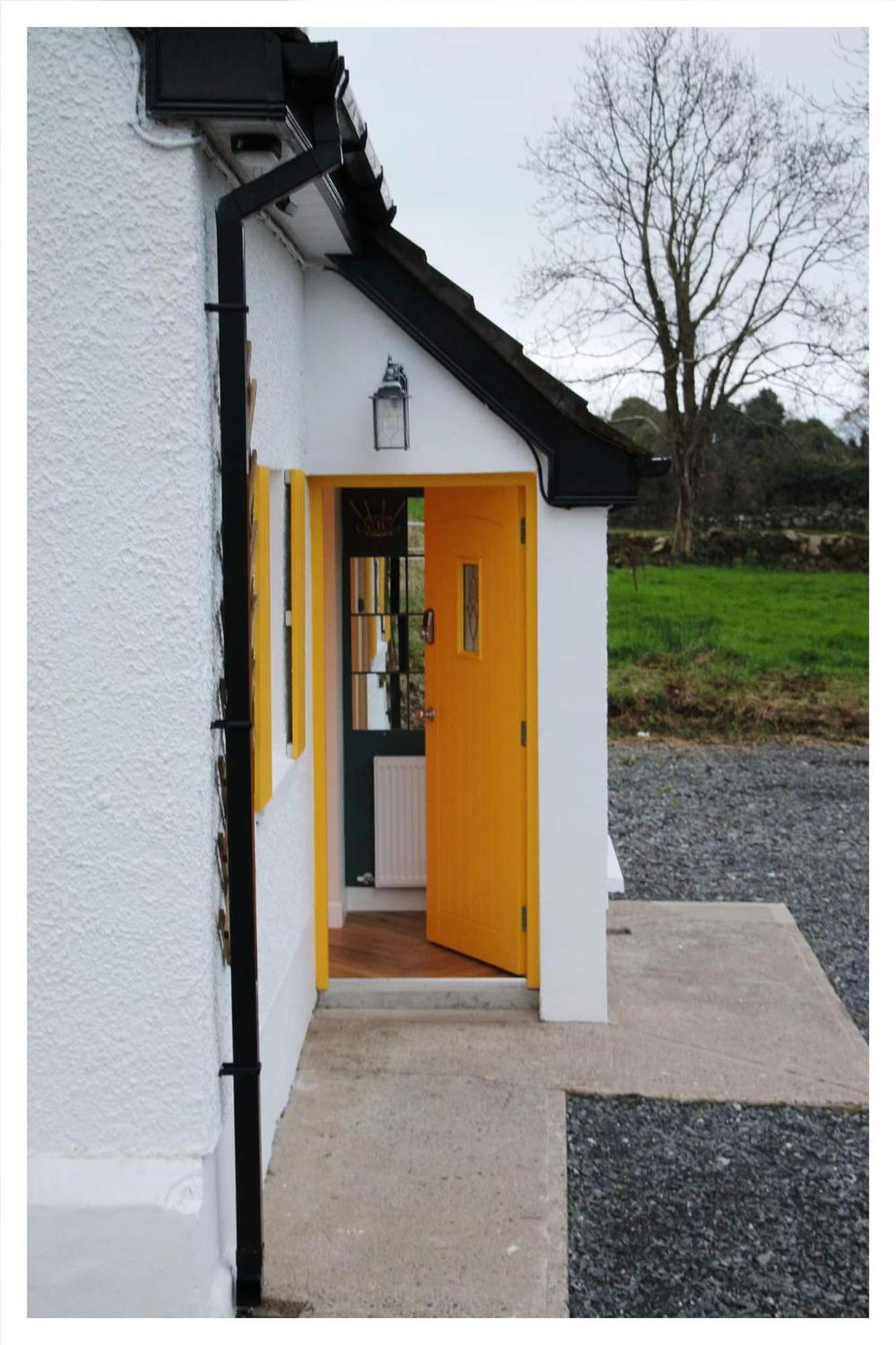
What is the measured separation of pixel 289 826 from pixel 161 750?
2201mm

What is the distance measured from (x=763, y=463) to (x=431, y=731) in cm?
1440

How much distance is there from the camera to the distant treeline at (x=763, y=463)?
69.6 feet

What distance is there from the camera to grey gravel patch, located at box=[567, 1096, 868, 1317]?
15.6 feet

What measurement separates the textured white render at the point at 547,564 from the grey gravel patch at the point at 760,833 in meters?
1.61

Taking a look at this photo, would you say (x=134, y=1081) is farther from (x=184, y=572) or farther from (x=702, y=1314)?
(x=702, y=1314)

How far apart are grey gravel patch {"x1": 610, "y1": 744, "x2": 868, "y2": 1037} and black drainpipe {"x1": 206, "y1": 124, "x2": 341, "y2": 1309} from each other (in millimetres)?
3885

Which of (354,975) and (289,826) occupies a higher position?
(289,826)

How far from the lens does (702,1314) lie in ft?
15.3

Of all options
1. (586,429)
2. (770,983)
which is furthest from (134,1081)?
(770,983)

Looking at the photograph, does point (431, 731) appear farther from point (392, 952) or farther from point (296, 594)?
point (296, 594)

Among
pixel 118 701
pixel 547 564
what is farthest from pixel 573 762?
pixel 118 701

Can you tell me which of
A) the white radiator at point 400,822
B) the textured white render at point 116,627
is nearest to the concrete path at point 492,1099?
the textured white render at point 116,627

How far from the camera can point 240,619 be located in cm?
437

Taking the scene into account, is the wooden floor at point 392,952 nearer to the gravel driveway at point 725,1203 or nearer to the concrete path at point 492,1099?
the concrete path at point 492,1099
